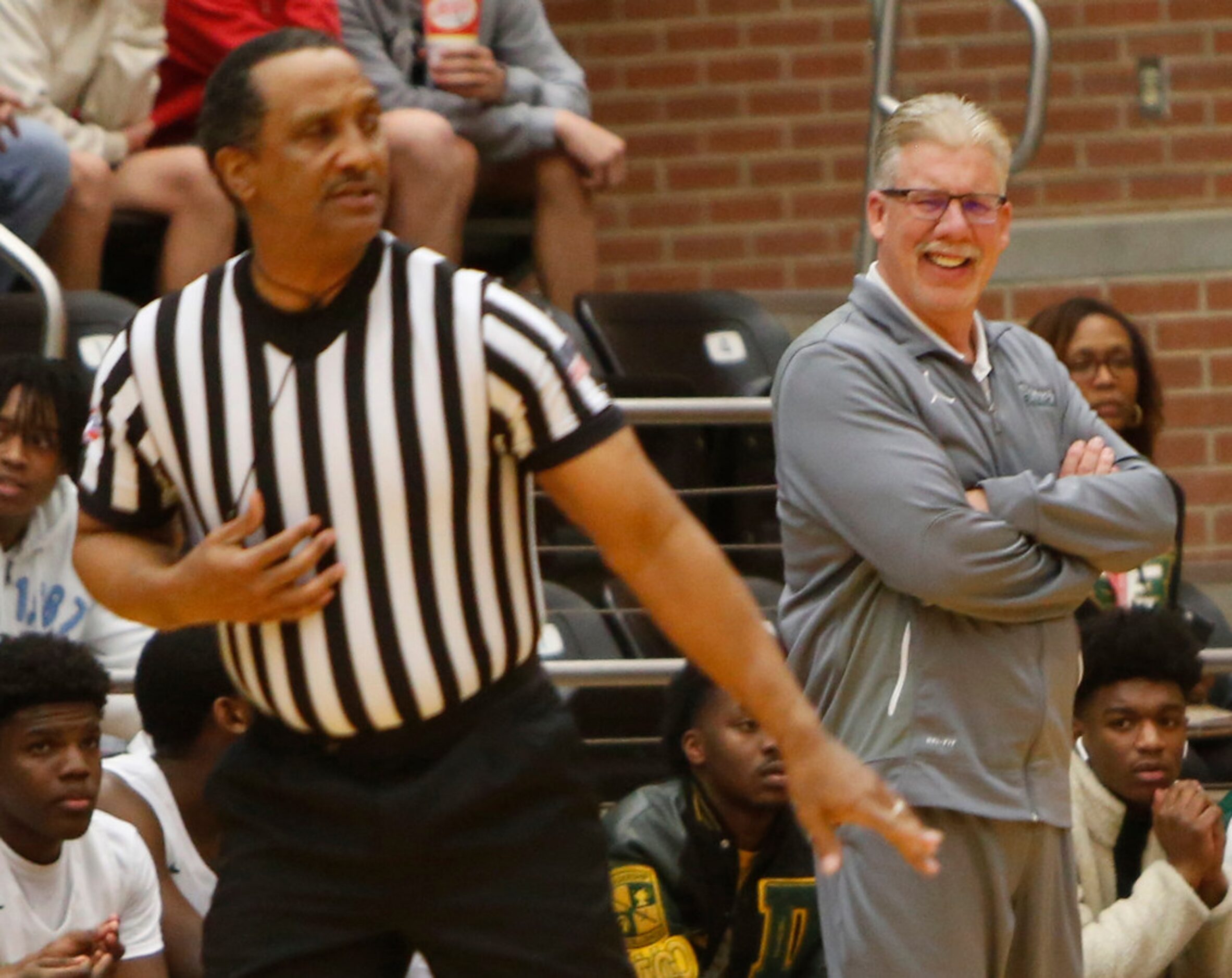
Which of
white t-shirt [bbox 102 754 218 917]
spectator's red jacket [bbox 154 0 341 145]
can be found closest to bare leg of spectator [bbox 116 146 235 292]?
spectator's red jacket [bbox 154 0 341 145]

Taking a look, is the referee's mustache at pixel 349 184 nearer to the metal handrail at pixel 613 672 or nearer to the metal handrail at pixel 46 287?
the metal handrail at pixel 613 672

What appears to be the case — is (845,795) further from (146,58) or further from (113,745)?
(146,58)

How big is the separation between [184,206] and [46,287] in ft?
2.51

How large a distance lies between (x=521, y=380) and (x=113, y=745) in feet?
8.10

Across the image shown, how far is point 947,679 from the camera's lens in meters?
2.92

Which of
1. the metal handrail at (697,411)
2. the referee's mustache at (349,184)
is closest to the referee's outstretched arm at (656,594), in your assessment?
the referee's mustache at (349,184)

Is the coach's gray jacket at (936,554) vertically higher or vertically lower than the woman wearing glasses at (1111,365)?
higher

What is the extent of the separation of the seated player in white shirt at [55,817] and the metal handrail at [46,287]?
0.71 m

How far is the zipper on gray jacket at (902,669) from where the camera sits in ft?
9.57

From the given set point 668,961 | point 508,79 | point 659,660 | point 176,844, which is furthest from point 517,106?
point 668,961

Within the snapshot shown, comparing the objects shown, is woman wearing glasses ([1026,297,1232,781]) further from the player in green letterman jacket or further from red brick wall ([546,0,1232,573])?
red brick wall ([546,0,1232,573])

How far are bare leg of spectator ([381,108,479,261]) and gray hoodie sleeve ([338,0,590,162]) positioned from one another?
0.65 feet

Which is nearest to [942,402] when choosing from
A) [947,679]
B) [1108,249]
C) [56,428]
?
[947,679]

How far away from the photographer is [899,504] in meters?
2.92
